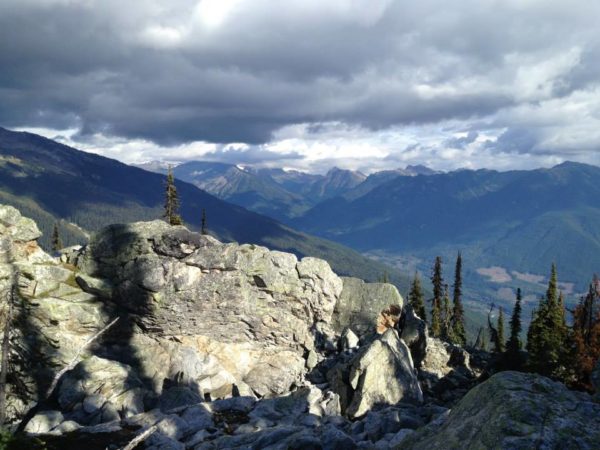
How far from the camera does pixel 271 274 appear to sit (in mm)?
54875

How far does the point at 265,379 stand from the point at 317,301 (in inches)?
475

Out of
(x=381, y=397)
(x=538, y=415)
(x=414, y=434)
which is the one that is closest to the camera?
(x=538, y=415)

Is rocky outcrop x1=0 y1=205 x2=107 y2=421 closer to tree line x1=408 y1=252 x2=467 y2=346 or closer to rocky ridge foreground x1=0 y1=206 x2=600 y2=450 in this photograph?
rocky ridge foreground x1=0 y1=206 x2=600 y2=450

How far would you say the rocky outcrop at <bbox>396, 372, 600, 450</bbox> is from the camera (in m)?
12.3

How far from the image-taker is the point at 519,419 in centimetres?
1290

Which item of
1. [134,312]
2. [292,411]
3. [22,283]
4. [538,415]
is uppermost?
[538,415]

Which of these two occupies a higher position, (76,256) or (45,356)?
(76,256)

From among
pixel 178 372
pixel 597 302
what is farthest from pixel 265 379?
pixel 597 302

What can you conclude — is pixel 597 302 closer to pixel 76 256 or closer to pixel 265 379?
pixel 265 379

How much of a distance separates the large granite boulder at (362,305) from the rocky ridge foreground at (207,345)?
0.15 m

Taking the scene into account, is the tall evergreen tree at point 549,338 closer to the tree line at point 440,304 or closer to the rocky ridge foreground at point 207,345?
the rocky ridge foreground at point 207,345

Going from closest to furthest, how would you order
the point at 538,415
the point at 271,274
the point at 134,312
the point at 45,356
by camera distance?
the point at 538,415 < the point at 45,356 < the point at 134,312 < the point at 271,274

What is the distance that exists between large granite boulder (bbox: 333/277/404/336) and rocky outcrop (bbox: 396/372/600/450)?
41523mm

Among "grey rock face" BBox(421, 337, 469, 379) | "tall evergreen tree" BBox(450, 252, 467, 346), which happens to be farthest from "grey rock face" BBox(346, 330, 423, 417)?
"tall evergreen tree" BBox(450, 252, 467, 346)
